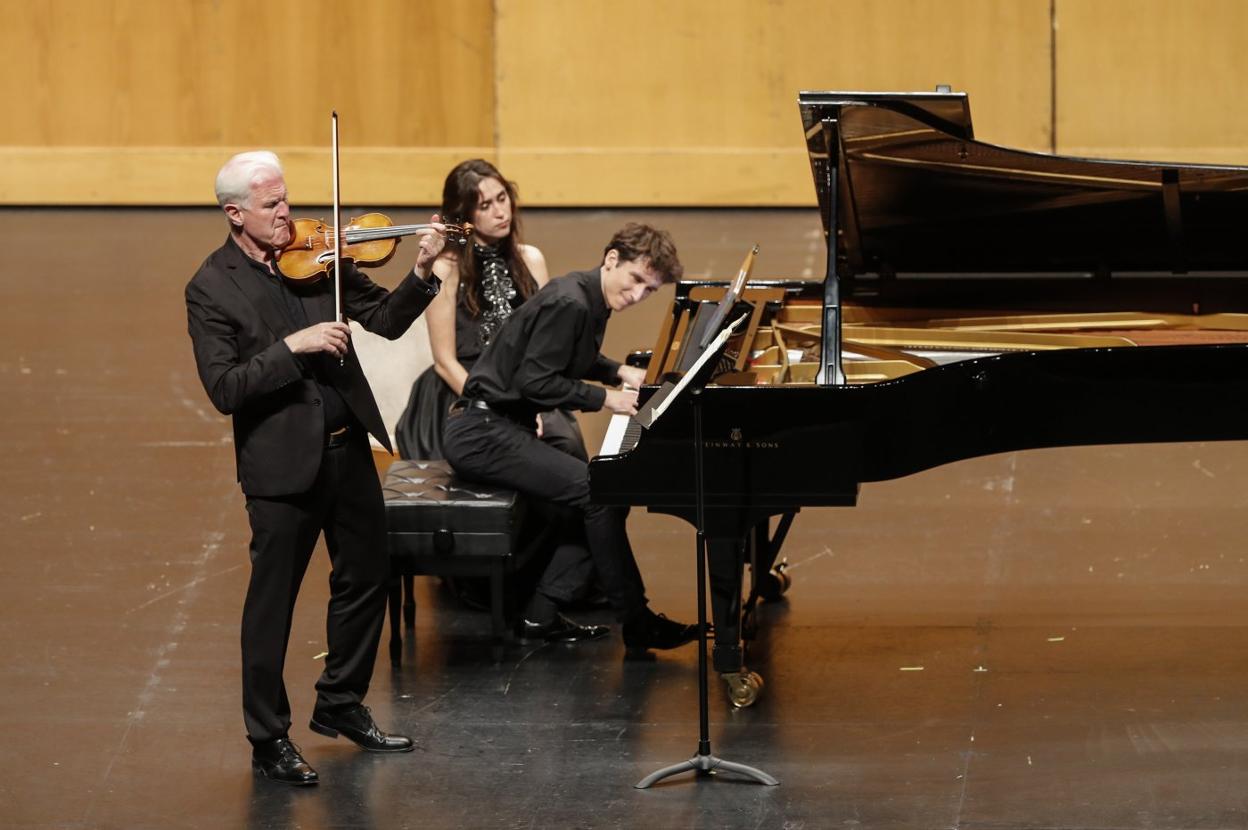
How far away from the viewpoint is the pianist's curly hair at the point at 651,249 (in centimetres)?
479

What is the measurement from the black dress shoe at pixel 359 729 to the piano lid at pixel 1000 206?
1.72m

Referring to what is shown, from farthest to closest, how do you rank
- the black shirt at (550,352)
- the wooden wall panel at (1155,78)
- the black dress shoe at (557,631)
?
the wooden wall panel at (1155,78) → the black dress shoe at (557,631) → the black shirt at (550,352)

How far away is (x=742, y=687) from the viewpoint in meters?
4.52

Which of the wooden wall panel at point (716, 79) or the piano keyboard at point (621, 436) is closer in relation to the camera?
the piano keyboard at point (621, 436)

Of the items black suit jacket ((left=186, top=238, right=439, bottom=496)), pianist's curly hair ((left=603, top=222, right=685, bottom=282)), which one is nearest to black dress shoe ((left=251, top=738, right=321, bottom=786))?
black suit jacket ((left=186, top=238, right=439, bottom=496))

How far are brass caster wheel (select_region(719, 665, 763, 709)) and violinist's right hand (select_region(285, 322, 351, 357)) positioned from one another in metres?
1.36

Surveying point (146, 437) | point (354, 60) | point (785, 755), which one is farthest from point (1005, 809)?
point (354, 60)

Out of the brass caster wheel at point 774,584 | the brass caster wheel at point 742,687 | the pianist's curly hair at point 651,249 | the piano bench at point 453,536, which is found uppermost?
the pianist's curly hair at point 651,249

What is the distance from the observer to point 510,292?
561 centimetres

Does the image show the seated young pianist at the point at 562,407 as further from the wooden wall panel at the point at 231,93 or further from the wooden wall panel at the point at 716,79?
the wooden wall panel at the point at 231,93

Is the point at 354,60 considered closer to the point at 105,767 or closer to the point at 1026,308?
the point at 1026,308

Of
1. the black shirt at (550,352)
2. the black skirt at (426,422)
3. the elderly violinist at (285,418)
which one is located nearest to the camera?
the elderly violinist at (285,418)

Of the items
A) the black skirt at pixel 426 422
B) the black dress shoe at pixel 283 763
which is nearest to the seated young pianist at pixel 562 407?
the black skirt at pixel 426 422

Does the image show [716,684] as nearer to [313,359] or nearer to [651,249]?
[651,249]
